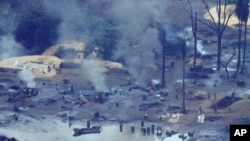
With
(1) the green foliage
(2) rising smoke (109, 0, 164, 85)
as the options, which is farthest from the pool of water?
(1) the green foliage

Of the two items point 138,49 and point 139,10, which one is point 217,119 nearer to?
point 138,49

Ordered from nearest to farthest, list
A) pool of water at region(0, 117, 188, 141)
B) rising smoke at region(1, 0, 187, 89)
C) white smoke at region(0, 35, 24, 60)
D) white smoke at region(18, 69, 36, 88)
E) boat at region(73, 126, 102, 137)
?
pool of water at region(0, 117, 188, 141) < boat at region(73, 126, 102, 137) < white smoke at region(18, 69, 36, 88) < rising smoke at region(1, 0, 187, 89) < white smoke at region(0, 35, 24, 60)

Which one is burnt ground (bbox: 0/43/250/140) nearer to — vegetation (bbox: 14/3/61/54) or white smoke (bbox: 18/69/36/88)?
white smoke (bbox: 18/69/36/88)

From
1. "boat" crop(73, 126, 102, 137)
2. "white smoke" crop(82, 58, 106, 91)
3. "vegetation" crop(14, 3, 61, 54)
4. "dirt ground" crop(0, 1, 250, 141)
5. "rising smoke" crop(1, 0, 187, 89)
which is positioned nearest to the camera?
"boat" crop(73, 126, 102, 137)

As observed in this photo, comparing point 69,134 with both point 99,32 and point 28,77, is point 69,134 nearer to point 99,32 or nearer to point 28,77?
point 28,77

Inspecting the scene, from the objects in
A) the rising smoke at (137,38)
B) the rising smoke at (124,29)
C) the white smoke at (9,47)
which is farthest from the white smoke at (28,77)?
the rising smoke at (137,38)

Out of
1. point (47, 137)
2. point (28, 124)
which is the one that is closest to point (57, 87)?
point (28, 124)
